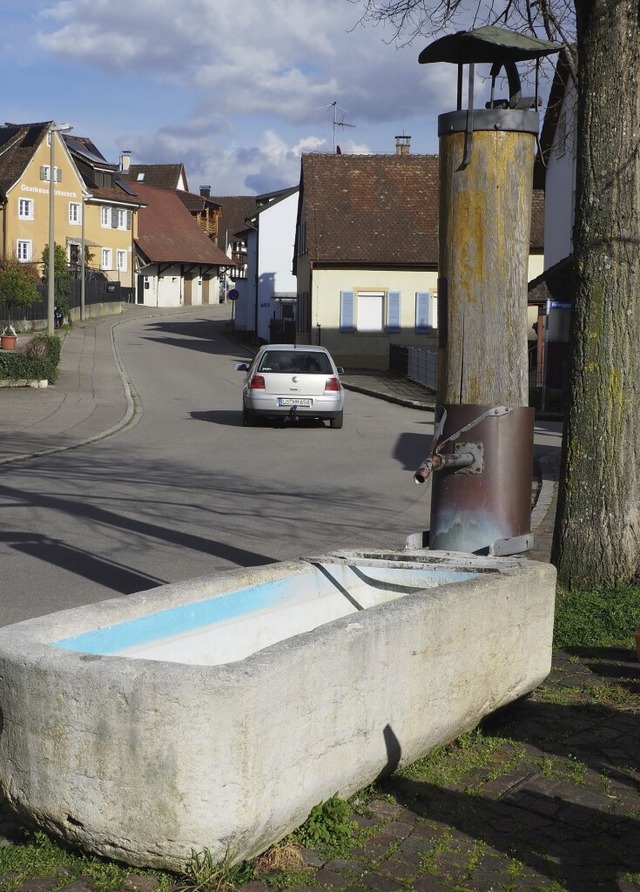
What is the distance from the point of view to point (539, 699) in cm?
582

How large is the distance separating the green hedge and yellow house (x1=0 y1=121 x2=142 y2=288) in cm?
3592

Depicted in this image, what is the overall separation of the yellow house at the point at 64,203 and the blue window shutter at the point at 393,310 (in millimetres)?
26424

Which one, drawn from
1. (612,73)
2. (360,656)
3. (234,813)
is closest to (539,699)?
(360,656)

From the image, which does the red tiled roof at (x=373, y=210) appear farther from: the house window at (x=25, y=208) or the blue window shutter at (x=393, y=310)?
the house window at (x=25, y=208)

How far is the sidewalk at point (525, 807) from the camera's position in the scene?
12.7ft

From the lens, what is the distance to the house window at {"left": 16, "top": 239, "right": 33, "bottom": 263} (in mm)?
72938

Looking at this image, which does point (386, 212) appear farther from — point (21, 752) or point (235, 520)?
point (21, 752)

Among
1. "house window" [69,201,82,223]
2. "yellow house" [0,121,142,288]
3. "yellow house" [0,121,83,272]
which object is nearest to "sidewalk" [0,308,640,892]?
"yellow house" [0,121,142,288]

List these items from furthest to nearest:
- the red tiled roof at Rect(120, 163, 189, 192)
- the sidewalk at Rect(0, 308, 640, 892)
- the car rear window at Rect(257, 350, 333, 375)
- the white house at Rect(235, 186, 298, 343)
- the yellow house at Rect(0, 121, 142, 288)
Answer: the red tiled roof at Rect(120, 163, 189, 192)
the yellow house at Rect(0, 121, 142, 288)
the white house at Rect(235, 186, 298, 343)
the car rear window at Rect(257, 350, 333, 375)
the sidewalk at Rect(0, 308, 640, 892)

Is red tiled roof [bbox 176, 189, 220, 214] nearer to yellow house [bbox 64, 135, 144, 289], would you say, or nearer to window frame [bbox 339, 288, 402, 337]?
yellow house [bbox 64, 135, 144, 289]

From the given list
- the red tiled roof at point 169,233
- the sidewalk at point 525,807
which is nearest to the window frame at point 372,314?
the sidewalk at point 525,807

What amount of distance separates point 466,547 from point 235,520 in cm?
606

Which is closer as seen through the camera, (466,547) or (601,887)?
(601,887)

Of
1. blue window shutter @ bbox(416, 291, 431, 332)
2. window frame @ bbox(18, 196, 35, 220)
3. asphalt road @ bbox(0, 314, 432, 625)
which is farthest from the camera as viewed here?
window frame @ bbox(18, 196, 35, 220)
